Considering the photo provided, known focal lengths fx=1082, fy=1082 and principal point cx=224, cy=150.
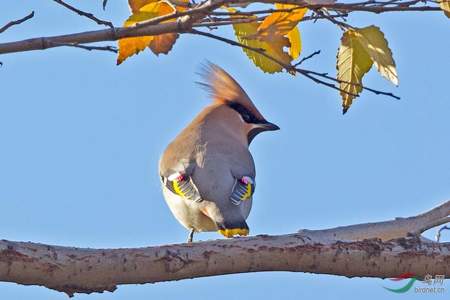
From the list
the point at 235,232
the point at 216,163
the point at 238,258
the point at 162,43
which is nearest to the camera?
the point at 162,43

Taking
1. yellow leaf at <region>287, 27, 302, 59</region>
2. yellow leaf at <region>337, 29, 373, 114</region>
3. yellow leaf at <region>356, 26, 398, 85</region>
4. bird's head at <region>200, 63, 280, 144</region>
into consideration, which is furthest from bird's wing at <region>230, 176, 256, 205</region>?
yellow leaf at <region>356, 26, 398, 85</region>

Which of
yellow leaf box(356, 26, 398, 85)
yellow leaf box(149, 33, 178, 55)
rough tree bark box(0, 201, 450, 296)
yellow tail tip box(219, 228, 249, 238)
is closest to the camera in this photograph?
yellow leaf box(356, 26, 398, 85)

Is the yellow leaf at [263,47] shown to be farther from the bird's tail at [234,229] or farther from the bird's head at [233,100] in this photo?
the bird's head at [233,100]

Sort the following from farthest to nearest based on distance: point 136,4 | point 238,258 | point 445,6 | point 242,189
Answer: point 242,189, point 238,258, point 136,4, point 445,6

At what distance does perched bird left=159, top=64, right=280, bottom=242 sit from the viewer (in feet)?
15.7

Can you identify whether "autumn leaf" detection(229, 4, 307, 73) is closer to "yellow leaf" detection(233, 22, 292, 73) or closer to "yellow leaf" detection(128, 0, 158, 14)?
"yellow leaf" detection(233, 22, 292, 73)

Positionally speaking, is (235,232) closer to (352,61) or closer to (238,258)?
(238,258)

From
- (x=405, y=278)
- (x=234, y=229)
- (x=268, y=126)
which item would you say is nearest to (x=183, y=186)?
(x=234, y=229)

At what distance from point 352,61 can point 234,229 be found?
2.30m

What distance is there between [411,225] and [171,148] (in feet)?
7.88

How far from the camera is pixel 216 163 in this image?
16.7ft

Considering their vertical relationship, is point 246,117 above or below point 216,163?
above

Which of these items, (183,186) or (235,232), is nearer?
(235,232)

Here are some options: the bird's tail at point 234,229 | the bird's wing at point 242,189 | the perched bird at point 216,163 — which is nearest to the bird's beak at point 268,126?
the perched bird at point 216,163
